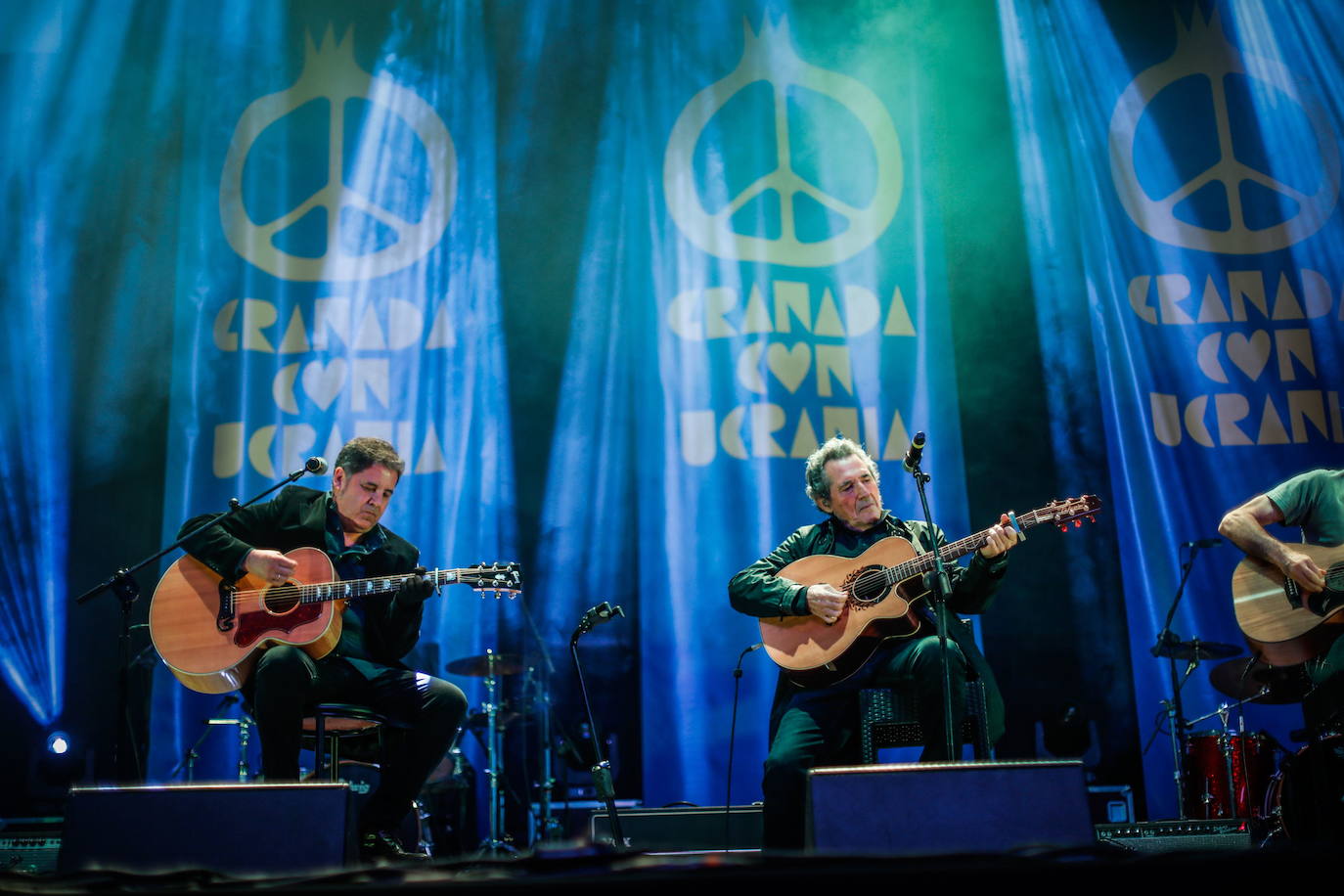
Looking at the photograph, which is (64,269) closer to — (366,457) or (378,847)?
(366,457)

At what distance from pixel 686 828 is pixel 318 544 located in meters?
1.83

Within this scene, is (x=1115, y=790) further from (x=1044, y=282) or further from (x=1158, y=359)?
(x=1044, y=282)

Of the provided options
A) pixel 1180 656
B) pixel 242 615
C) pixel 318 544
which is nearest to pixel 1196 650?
pixel 1180 656

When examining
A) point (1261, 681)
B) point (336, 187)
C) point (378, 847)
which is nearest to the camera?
point (378, 847)

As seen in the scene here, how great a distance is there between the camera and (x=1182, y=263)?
6527mm

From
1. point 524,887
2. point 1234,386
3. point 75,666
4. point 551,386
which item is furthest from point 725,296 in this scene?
point 524,887

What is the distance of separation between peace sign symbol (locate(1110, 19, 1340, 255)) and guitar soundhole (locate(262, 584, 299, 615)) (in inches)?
203

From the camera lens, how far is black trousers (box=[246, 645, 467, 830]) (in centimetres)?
398

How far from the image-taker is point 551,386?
6.42 metres

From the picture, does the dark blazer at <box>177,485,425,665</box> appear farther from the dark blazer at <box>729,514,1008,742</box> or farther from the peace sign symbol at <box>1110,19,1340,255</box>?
the peace sign symbol at <box>1110,19,1340,255</box>

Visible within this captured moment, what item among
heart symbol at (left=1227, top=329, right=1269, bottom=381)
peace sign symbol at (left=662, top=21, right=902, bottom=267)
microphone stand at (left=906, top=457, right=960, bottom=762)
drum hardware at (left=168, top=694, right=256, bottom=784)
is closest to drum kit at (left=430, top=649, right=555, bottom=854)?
drum hardware at (left=168, top=694, right=256, bottom=784)

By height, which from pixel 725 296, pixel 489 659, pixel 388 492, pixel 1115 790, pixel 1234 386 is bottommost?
pixel 1115 790

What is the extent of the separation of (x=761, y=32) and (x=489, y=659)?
4064 mm

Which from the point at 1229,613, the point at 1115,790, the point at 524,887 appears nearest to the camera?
the point at 524,887
